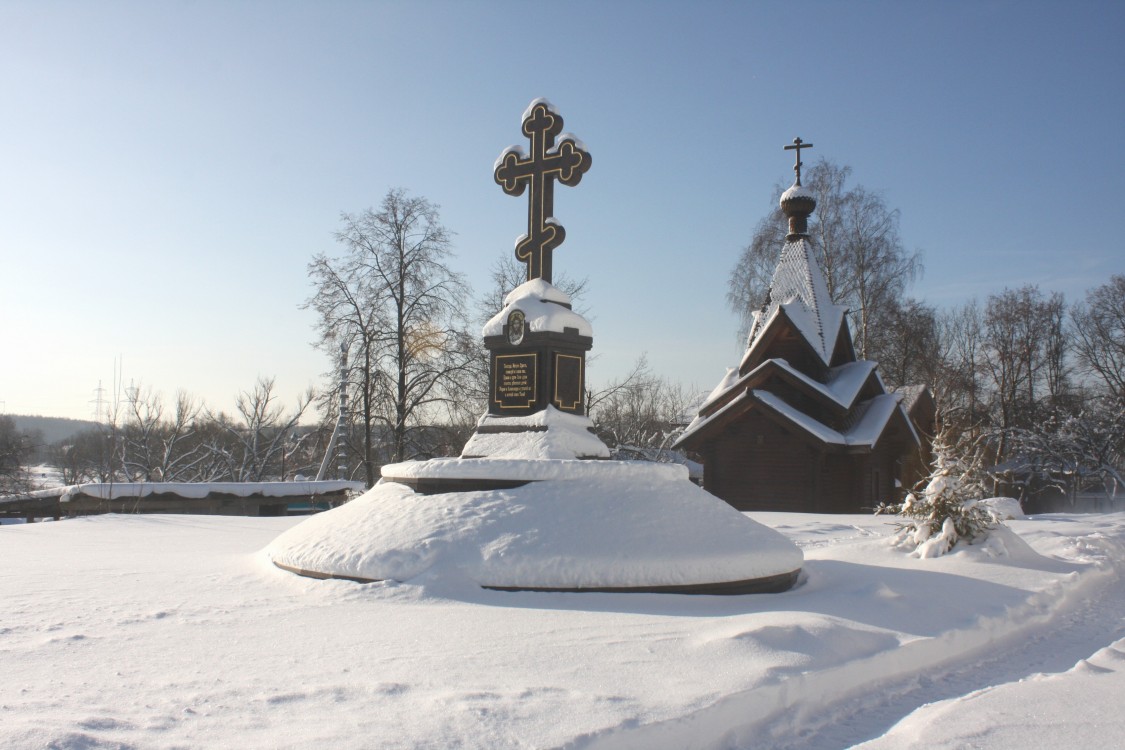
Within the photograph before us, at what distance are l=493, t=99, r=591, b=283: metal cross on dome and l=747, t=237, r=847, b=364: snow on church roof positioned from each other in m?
10.8

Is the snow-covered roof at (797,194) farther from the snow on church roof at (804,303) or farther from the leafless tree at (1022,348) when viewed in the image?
the leafless tree at (1022,348)

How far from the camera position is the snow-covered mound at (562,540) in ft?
22.8

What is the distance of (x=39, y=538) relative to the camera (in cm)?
1103

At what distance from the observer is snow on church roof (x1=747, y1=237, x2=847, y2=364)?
2084 cm

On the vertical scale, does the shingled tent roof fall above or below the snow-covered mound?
above

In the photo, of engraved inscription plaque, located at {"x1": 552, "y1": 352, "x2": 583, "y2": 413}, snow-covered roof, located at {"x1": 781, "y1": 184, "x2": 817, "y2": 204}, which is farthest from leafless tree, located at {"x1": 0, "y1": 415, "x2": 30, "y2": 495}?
snow-covered roof, located at {"x1": 781, "y1": 184, "x2": 817, "y2": 204}

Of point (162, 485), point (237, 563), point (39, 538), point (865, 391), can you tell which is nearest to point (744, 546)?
point (237, 563)

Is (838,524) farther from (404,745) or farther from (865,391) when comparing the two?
(404,745)

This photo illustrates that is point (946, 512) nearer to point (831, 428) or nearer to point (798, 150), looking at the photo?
point (831, 428)

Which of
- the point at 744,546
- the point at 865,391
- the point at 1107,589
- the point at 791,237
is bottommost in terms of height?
the point at 1107,589

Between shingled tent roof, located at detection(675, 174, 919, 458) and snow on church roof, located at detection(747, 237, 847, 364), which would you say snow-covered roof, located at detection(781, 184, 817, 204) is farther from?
snow on church roof, located at detection(747, 237, 847, 364)

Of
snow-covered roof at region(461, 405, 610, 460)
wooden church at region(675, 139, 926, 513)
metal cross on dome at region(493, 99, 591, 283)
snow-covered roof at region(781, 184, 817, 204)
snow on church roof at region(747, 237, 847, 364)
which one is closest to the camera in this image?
snow-covered roof at region(461, 405, 610, 460)

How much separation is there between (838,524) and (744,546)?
7.28 metres

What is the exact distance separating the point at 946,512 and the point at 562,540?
5413 mm
